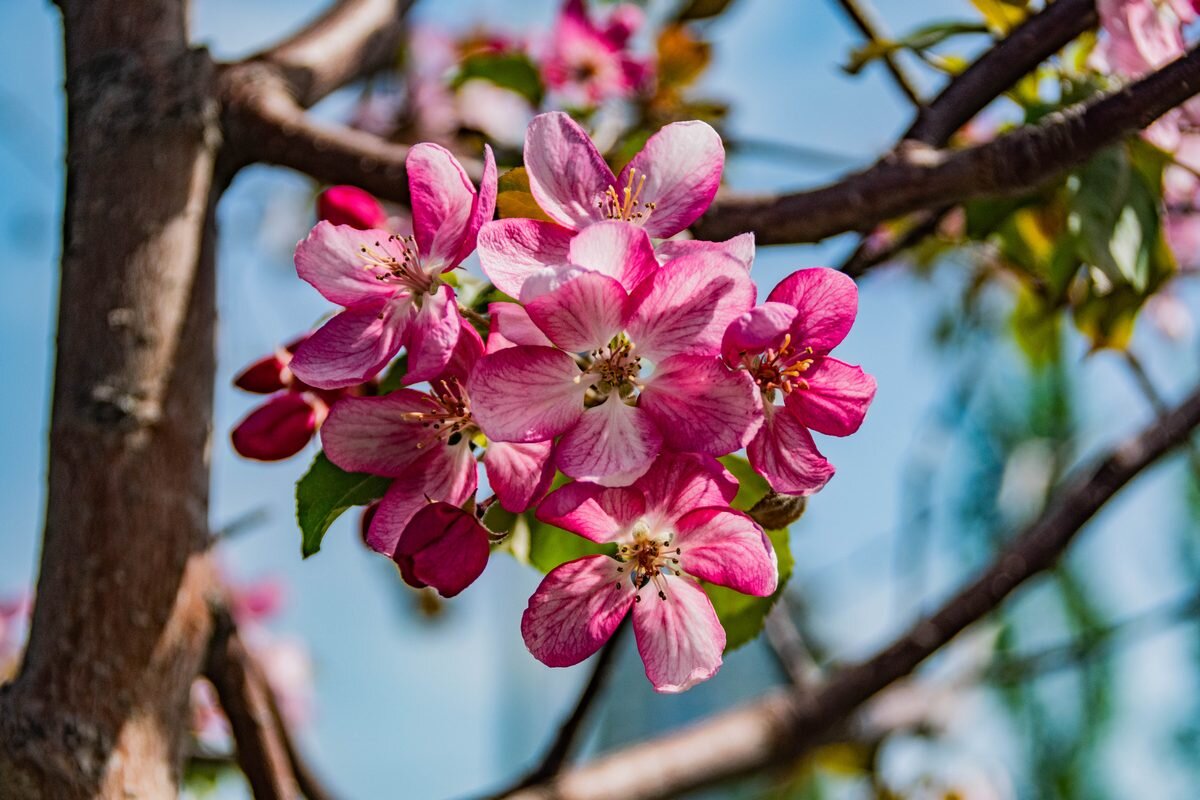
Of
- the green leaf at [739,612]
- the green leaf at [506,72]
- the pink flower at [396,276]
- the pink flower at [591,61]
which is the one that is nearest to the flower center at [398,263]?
the pink flower at [396,276]

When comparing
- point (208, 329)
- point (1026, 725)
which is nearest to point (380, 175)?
point (208, 329)

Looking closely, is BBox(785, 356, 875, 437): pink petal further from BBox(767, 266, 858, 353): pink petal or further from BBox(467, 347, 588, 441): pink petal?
BBox(467, 347, 588, 441): pink petal

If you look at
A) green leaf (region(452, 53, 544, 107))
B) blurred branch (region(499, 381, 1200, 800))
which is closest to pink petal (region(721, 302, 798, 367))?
blurred branch (region(499, 381, 1200, 800))

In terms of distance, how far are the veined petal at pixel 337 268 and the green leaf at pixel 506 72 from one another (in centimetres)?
70

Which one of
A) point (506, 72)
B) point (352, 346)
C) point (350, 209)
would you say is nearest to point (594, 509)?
point (352, 346)

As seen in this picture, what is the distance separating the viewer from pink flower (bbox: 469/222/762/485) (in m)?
0.47

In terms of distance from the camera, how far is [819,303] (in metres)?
0.52

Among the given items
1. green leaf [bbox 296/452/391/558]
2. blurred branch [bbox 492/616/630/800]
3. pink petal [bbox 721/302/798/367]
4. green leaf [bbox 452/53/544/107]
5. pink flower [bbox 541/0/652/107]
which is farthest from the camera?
pink flower [bbox 541/0/652/107]

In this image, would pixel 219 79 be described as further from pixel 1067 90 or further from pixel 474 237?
pixel 1067 90

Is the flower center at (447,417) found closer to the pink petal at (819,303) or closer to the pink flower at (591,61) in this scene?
the pink petal at (819,303)

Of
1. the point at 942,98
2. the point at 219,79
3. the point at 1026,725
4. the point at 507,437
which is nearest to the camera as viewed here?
the point at 507,437

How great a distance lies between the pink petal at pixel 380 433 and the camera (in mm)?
534

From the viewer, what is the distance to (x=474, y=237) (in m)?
0.53

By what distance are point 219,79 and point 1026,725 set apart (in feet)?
6.66
